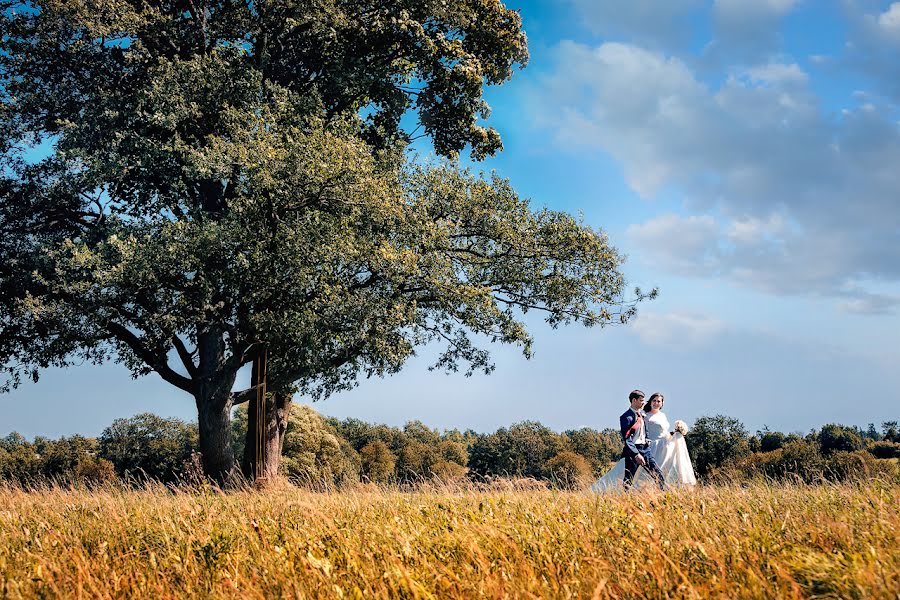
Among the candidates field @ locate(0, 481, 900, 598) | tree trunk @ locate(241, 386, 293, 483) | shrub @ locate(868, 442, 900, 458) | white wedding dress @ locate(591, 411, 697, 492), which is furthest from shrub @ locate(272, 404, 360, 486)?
shrub @ locate(868, 442, 900, 458)

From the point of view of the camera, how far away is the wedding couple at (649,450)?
13305 millimetres

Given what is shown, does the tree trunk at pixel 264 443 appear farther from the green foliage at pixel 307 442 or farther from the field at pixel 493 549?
the green foliage at pixel 307 442

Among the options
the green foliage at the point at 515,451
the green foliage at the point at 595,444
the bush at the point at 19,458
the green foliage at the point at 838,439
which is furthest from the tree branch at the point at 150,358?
the green foliage at the point at 595,444

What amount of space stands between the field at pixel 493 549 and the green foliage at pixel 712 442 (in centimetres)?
5129

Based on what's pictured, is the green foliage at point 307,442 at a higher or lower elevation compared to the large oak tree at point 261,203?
lower

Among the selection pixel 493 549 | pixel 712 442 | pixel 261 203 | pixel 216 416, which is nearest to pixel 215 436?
pixel 216 416

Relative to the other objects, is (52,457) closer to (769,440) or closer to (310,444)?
(310,444)

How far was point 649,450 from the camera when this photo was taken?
14086mm

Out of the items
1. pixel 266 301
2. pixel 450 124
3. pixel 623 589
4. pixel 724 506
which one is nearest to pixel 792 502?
pixel 724 506

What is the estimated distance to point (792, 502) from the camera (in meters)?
8.09

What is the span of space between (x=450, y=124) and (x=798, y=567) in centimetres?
1882

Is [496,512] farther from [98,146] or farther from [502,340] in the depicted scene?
[98,146]

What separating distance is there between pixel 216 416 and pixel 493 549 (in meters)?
14.9

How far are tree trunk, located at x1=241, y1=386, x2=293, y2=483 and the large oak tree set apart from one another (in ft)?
0.29
